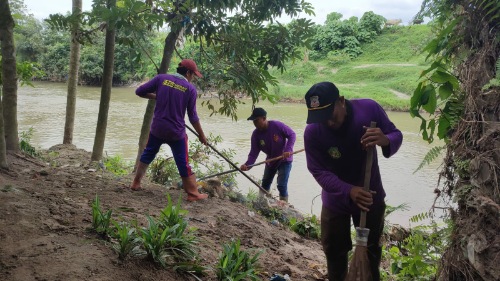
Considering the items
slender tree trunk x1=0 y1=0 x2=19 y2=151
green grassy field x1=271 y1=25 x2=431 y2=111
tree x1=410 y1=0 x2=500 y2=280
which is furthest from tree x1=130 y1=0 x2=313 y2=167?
green grassy field x1=271 y1=25 x2=431 y2=111

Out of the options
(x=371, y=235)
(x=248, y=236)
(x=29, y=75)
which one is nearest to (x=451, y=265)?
(x=371, y=235)

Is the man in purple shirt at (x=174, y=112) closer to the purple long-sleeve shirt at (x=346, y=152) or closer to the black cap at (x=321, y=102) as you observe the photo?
the purple long-sleeve shirt at (x=346, y=152)

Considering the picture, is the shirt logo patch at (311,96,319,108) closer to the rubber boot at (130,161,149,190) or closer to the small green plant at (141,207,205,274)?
the small green plant at (141,207,205,274)

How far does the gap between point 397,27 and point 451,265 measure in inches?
1404

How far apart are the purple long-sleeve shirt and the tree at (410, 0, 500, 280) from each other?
0.26 meters

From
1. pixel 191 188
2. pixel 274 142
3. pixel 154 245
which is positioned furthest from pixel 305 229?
pixel 154 245

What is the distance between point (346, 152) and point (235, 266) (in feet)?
3.64

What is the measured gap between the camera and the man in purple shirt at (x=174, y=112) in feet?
15.8

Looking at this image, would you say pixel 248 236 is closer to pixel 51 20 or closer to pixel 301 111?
pixel 51 20

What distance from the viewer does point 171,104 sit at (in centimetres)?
481

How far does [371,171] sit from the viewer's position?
2.99m

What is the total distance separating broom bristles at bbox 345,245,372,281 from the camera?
280 cm

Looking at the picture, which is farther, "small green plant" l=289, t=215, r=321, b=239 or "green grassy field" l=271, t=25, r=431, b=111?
"green grassy field" l=271, t=25, r=431, b=111

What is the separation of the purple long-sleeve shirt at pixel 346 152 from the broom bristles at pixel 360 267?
32 centimetres
